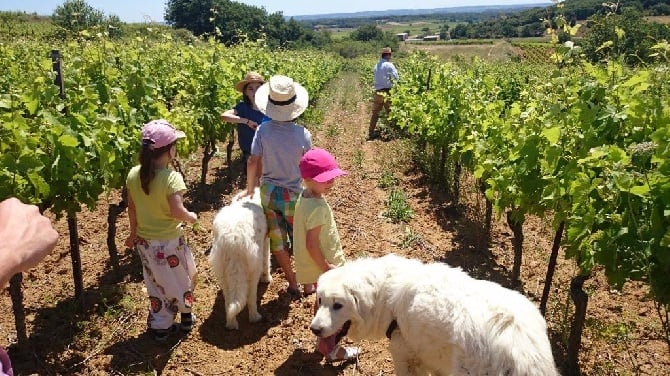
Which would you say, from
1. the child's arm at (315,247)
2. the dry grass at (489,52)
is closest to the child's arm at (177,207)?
the child's arm at (315,247)

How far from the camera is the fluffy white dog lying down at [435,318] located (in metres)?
2.68

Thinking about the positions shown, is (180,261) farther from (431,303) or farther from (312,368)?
(431,303)

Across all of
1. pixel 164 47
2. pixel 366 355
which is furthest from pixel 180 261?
pixel 164 47

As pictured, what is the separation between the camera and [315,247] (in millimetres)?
4113

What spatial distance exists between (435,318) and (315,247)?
1391 mm

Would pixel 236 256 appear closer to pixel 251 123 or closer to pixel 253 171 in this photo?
pixel 253 171

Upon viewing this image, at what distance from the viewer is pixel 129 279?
575 cm

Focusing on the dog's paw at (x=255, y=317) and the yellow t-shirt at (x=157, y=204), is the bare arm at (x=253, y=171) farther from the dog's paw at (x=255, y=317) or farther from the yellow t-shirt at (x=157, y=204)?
the dog's paw at (x=255, y=317)

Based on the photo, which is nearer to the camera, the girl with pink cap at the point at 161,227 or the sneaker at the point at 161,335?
the girl with pink cap at the point at 161,227

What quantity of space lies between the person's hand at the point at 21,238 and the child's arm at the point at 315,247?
106 inches

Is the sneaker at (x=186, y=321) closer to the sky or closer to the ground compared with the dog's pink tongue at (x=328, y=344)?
closer to the ground

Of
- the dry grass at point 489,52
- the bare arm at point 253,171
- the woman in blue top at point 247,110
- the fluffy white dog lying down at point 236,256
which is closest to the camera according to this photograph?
the fluffy white dog lying down at point 236,256

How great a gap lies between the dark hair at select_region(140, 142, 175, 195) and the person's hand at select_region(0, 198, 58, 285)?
2.63m

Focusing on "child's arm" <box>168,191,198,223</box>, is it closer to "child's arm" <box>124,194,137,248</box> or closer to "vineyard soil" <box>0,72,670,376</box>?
"child's arm" <box>124,194,137,248</box>
